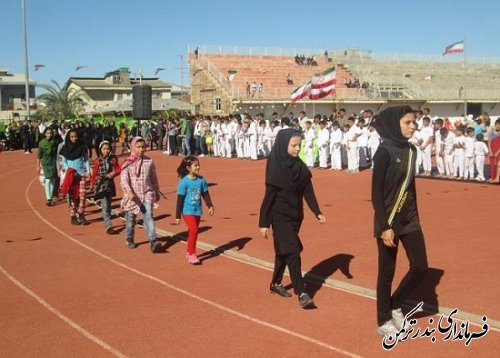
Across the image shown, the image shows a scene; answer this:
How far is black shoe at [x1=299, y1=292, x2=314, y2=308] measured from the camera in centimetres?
597

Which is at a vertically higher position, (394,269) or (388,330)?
(394,269)

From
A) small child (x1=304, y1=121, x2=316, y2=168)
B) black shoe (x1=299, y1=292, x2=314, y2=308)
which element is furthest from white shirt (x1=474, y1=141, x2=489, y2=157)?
A: black shoe (x1=299, y1=292, x2=314, y2=308)

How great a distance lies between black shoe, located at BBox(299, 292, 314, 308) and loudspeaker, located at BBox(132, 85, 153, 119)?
44.1 ft

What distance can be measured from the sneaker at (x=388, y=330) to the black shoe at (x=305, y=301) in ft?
3.02

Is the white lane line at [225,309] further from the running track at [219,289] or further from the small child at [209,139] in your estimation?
the small child at [209,139]

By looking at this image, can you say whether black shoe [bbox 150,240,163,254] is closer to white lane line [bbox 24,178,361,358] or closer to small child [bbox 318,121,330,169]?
white lane line [bbox 24,178,361,358]

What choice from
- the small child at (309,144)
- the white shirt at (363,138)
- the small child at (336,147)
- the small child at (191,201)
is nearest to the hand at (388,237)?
the small child at (191,201)

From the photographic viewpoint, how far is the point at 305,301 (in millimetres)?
5977

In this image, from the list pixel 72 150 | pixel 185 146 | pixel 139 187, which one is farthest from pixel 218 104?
pixel 139 187

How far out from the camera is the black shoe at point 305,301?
597 centimetres

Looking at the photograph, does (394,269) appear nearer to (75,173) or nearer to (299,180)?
(299,180)

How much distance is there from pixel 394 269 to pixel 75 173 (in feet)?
26.8

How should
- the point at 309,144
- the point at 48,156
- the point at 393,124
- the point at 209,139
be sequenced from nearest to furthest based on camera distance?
the point at 393,124
the point at 48,156
the point at 309,144
the point at 209,139

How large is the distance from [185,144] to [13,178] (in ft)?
30.8
